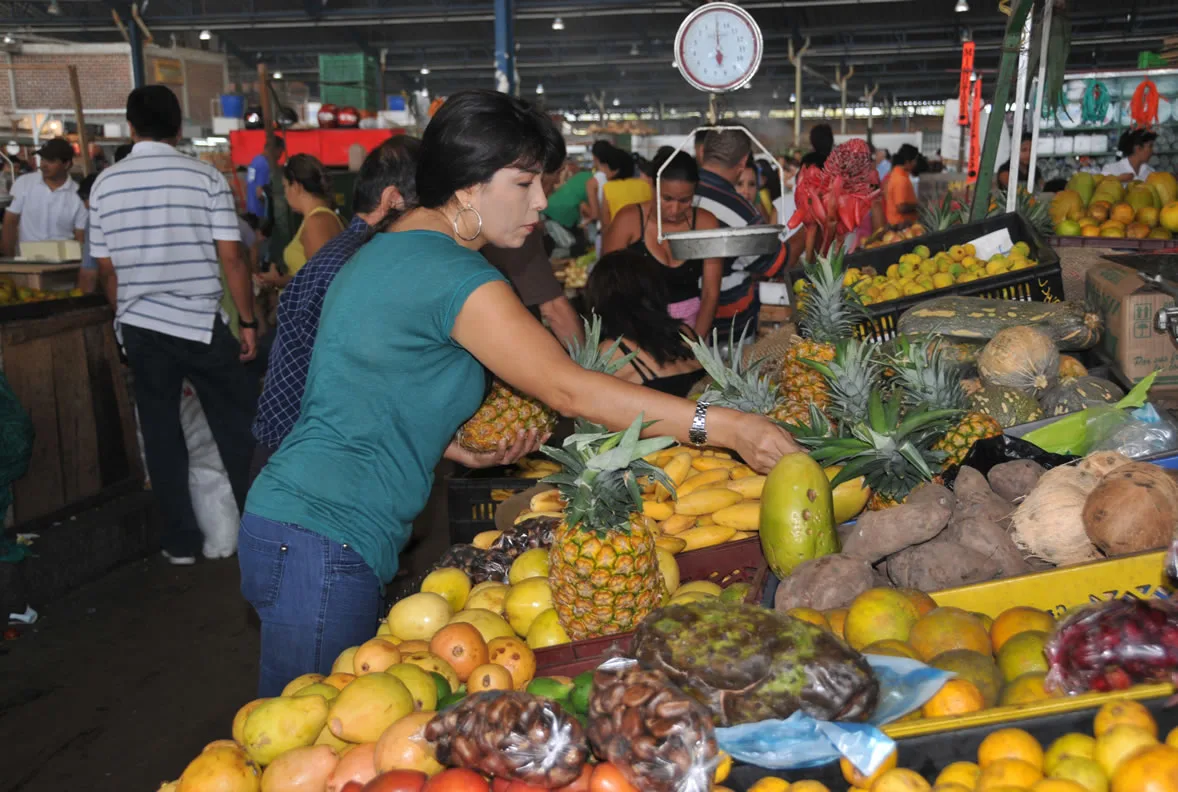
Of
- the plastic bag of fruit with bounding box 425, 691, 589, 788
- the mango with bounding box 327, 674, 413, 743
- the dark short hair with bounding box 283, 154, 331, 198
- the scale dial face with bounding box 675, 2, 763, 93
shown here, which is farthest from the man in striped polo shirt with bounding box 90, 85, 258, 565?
the plastic bag of fruit with bounding box 425, 691, 589, 788

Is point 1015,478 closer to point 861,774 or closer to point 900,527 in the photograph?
point 900,527

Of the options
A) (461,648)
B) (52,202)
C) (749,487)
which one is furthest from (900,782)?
(52,202)

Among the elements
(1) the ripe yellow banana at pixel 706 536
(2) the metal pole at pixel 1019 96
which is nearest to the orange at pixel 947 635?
(1) the ripe yellow banana at pixel 706 536

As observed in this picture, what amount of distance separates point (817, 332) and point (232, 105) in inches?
517

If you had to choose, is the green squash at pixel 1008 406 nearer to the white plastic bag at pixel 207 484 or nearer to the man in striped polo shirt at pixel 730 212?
the man in striped polo shirt at pixel 730 212

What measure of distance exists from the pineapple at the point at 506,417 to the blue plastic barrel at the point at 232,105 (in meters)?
13.2

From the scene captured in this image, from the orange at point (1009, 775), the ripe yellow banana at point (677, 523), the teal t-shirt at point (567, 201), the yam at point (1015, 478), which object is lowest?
the ripe yellow banana at point (677, 523)

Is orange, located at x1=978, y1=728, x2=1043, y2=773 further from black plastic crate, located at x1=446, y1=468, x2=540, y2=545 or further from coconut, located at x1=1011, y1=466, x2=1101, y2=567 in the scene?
black plastic crate, located at x1=446, y1=468, x2=540, y2=545

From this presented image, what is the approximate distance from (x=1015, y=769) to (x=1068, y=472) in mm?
1233

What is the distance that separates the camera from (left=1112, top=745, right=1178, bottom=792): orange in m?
1.23

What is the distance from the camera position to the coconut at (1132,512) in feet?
6.79

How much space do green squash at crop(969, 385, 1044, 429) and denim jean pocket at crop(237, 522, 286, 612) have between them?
2.21 meters

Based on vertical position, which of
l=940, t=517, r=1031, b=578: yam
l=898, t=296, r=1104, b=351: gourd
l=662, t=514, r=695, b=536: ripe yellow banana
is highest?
l=898, t=296, r=1104, b=351: gourd

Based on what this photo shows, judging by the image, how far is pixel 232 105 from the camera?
48.3ft
